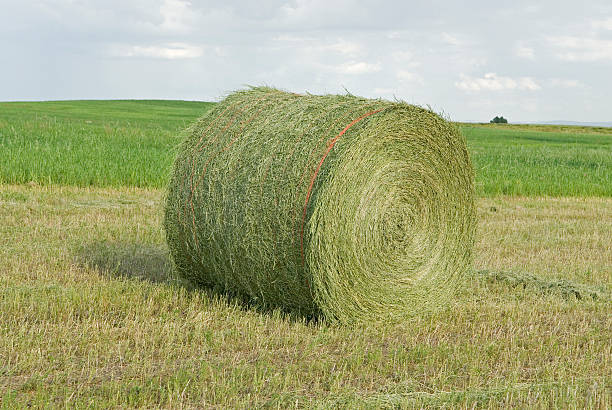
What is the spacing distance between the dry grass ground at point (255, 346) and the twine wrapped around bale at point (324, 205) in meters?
0.31

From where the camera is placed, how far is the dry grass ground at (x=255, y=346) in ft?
16.3

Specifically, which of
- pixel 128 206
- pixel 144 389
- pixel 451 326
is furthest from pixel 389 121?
pixel 128 206

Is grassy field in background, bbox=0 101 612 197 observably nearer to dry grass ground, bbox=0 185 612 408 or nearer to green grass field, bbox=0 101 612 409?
green grass field, bbox=0 101 612 409

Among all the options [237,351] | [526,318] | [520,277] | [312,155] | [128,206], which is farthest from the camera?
[128,206]

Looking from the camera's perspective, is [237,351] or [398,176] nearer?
[237,351]

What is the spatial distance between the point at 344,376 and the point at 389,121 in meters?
2.58

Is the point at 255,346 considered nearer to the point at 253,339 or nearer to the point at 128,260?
the point at 253,339

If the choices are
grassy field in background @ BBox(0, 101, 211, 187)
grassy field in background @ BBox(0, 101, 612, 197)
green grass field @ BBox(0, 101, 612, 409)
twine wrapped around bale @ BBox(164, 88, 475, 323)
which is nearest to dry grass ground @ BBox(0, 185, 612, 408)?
green grass field @ BBox(0, 101, 612, 409)

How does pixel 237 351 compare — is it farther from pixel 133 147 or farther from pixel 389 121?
pixel 133 147

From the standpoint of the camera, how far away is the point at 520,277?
28.1ft

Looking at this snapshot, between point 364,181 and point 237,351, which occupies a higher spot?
point 364,181

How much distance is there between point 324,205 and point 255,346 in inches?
51.6

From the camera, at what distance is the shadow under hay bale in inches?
335

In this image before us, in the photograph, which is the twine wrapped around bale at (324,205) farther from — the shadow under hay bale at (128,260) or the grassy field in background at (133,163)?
the grassy field in background at (133,163)
